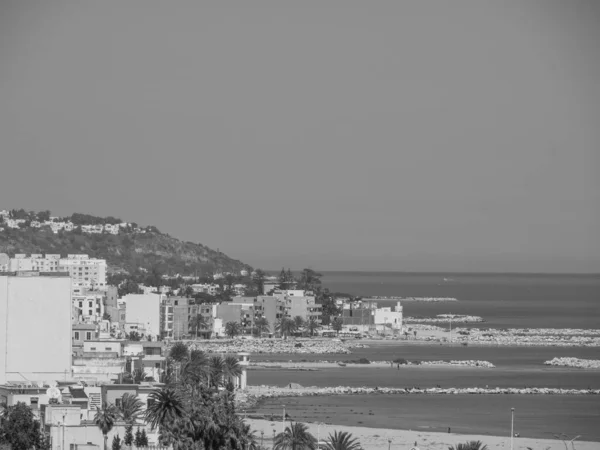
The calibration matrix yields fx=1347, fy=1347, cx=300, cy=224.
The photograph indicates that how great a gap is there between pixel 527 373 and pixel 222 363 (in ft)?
112

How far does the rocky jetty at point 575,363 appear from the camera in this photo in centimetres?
10812

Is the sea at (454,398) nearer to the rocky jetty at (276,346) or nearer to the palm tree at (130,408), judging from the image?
the rocky jetty at (276,346)

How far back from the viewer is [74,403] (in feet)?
150

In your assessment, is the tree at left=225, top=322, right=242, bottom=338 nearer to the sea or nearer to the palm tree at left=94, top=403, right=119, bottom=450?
the sea

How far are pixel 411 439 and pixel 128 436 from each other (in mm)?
21478

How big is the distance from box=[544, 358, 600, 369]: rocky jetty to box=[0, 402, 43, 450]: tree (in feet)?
237

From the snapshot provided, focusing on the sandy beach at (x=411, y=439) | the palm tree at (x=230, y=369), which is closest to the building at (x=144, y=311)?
the palm tree at (x=230, y=369)

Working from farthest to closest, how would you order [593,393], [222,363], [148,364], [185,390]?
[593,393] → [222,363] → [148,364] → [185,390]

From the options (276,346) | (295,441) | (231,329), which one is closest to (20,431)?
(295,441)

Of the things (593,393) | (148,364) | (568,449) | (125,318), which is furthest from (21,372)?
(125,318)

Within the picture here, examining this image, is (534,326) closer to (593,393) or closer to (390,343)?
(390,343)

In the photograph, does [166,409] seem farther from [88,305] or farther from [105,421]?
[88,305]

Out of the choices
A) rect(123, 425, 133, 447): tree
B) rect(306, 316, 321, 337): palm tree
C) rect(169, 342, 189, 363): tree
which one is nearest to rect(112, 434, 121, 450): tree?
rect(123, 425, 133, 447): tree

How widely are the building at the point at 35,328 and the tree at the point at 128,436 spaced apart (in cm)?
1602
